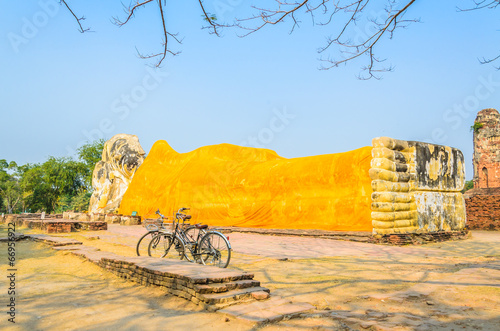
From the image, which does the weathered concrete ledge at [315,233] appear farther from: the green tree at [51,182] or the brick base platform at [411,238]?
the green tree at [51,182]

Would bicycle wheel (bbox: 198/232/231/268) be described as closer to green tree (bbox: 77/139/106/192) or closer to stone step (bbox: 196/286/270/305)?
stone step (bbox: 196/286/270/305)

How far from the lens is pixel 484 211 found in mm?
16297

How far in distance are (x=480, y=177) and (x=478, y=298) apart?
2485 cm

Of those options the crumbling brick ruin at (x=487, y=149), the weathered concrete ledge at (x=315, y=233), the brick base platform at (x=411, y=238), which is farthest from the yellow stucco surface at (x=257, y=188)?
the crumbling brick ruin at (x=487, y=149)

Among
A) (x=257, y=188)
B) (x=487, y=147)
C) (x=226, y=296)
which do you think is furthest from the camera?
(x=487, y=147)

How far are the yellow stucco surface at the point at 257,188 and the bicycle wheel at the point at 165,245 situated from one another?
6.50 meters

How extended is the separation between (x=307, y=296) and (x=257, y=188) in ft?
35.8

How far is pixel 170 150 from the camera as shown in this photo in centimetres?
2078

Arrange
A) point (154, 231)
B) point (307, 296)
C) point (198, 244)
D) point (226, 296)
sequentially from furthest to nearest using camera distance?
point (154, 231)
point (198, 244)
point (307, 296)
point (226, 296)

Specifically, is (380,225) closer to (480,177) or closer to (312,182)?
(312,182)

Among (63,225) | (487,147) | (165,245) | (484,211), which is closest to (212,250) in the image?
(165,245)

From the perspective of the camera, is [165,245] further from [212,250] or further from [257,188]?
[257,188]

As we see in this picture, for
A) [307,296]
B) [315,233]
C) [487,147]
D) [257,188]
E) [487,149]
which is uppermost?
[487,147]

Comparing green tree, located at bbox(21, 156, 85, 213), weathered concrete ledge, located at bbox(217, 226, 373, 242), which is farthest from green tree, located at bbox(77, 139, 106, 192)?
weathered concrete ledge, located at bbox(217, 226, 373, 242)
